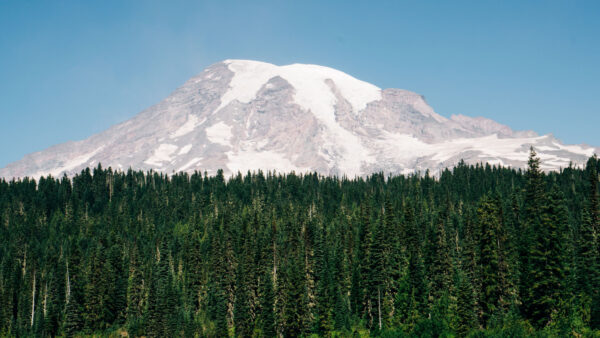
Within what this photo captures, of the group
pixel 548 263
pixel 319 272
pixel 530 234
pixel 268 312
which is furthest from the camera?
pixel 319 272

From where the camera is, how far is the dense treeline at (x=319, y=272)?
6450 cm

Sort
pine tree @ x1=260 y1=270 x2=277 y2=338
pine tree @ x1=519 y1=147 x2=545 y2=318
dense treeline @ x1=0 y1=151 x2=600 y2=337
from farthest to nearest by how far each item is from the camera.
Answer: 1. pine tree @ x1=260 y1=270 x2=277 y2=338
2. dense treeline @ x1=0 y1=151 x2=600 y2=337
3. pine tree @ x1=519 y1=147 x2=545 y2=318

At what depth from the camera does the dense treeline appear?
212ft

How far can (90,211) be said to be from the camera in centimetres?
18950

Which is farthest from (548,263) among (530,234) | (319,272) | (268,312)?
(319,272)

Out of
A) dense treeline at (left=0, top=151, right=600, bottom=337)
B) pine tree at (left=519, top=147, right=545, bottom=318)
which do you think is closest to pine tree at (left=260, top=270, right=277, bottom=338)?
dense treeline at (left=0, top=151, right=600, bottom=337)

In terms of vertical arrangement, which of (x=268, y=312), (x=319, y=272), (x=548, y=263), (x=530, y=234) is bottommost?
(x=268, y=312)

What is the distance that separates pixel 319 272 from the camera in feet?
334

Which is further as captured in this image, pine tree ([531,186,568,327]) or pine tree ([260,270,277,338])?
pine tree ([260,270,277,338])

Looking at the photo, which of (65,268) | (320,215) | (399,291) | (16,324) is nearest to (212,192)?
(320,215)

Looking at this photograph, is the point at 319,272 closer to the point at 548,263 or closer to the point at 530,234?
the point at 530,234

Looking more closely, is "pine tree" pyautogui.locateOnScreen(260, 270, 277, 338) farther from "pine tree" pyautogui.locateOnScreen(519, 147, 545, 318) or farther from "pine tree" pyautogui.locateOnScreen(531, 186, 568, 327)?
"pine tree" pyautogui.locateOnScreen(531, 186, 568, 327)

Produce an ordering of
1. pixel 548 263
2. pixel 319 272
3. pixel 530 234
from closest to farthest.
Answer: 1. pixel 548 263
2. pixel 530 234
3. pixel 319 272

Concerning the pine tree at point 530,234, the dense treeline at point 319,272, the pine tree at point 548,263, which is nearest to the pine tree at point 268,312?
the dense treeline at point 319,272
